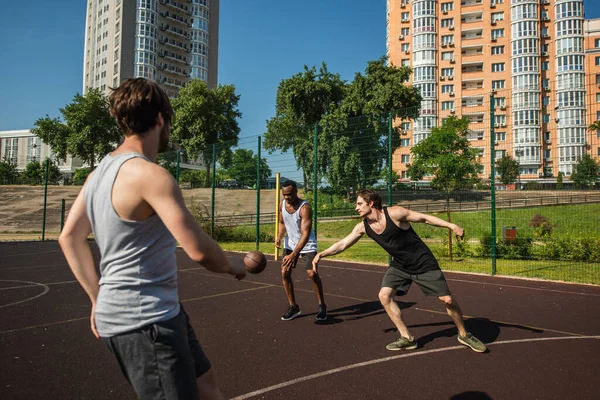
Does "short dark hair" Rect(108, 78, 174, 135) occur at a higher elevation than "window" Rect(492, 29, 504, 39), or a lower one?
lower

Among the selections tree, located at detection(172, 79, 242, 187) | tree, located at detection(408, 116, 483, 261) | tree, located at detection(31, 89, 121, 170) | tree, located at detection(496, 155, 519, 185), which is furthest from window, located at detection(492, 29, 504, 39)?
tree, located at detection(496, 155, 519, 185)

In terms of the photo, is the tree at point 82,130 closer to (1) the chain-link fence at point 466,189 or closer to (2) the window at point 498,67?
(1) the chain-link fence at point 466,189

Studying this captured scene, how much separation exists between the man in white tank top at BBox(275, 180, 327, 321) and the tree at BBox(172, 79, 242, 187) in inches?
1625

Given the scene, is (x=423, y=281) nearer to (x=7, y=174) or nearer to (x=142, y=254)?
(x=142, y=254)

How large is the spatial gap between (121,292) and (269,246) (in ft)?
49.3

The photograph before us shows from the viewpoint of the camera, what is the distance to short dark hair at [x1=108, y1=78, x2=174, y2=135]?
1762 millimetres

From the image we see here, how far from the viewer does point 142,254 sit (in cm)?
168

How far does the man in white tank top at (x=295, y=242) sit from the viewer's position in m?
6.02

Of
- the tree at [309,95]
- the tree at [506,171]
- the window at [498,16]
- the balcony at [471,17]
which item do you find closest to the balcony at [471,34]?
the balcony at [471,17]

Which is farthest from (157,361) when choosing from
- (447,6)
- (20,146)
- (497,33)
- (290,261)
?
(20,146)

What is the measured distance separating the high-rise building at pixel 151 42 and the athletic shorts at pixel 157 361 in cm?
7637

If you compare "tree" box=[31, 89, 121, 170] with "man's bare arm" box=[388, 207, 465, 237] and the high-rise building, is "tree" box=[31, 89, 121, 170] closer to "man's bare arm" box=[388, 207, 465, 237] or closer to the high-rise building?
the high-rise building

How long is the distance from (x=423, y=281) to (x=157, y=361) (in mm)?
3807

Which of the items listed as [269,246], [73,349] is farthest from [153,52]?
[73,349]
